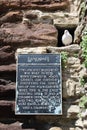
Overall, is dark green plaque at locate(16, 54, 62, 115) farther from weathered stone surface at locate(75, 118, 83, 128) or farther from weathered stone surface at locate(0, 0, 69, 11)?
weathered stone surface at locate(0, 0, 69, 11)

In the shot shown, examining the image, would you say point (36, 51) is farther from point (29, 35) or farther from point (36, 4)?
point (36, 4)

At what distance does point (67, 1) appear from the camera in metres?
5.05

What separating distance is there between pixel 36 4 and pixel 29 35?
19.5 inches

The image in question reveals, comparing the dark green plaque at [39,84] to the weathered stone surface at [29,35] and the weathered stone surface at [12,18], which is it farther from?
the weathered stone surface at [12,18]

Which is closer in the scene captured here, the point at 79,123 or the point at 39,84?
the point at 79,123

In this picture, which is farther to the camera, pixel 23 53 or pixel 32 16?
pixel 32 16

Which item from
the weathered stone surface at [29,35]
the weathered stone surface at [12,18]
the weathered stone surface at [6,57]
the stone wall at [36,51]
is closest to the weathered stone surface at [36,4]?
the stone wall at [36,51]

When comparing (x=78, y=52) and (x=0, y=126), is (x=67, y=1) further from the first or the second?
(x=0, y=126)

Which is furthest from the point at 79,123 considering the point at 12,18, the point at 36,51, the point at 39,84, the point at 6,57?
the point at 12,18

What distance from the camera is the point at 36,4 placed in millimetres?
5066

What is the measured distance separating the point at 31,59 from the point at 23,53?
14 cm

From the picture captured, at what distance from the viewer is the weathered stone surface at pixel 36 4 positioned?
16.5 feet

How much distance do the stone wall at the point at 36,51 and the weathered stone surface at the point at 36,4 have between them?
1 cm

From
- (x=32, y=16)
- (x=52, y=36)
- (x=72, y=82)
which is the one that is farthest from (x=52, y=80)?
(x=32, y=16)
